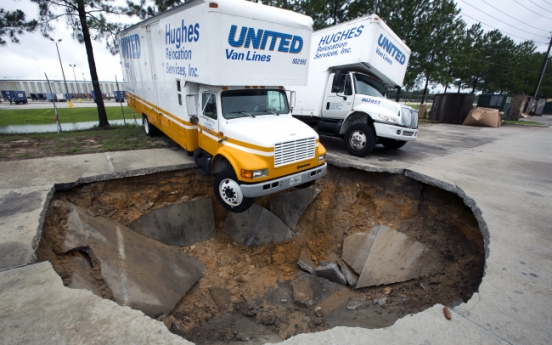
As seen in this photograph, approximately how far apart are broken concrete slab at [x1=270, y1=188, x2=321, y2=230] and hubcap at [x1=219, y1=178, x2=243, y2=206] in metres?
2.06

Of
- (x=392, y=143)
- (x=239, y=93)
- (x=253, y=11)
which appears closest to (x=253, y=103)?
(x=239, y=93)

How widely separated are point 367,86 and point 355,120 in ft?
3.49

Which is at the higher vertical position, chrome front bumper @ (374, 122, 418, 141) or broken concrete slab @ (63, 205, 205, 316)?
chrome front bumper @ (374, 122, 418, 141)

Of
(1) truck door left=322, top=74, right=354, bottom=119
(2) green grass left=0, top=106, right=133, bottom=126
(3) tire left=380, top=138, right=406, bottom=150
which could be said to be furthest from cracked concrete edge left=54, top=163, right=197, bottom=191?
(2) green grass left=0, top=106, right=133, bottom=126

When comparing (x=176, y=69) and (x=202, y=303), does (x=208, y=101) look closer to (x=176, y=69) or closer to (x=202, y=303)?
(x=176, y=69)

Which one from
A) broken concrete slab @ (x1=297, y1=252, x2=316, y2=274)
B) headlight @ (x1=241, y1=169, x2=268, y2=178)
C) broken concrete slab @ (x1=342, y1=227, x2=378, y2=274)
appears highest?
headlight @ (x1=241, y1=169, x2=268, y2=178)

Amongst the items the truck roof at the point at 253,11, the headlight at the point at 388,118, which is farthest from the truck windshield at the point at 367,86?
the truck roof at the point at 253,11

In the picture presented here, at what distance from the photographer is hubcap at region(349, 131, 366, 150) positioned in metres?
7.38

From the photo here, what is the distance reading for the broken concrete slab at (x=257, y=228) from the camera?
20.5ft

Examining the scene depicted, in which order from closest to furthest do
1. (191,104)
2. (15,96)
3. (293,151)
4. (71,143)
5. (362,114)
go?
1. (293,151)
2. (191,104)
3. (362,114)
4. (71,143)
5. (15,96)

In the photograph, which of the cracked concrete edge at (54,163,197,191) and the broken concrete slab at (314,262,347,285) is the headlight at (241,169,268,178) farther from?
the broken concrete slab at (314,262,347,285)

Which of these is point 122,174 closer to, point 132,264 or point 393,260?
point 132,264

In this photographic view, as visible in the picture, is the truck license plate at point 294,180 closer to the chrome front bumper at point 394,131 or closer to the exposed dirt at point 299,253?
the exposed dirt at point 299,253

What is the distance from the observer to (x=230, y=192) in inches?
182
